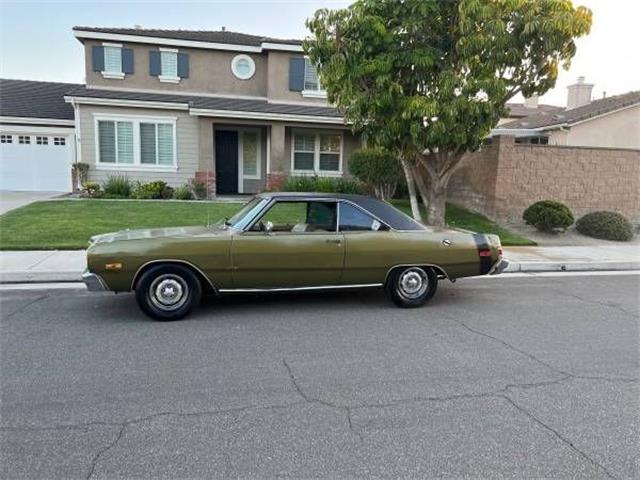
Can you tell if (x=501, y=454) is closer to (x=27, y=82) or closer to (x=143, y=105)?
(x=143, y=105)

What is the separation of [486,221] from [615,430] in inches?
415

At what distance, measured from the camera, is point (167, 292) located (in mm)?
5129

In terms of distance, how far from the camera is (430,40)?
31.1ft

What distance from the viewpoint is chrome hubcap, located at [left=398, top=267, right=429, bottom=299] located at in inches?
229

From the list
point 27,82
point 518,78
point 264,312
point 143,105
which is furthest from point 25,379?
point 27,82

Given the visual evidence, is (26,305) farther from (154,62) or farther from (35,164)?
(35,164)

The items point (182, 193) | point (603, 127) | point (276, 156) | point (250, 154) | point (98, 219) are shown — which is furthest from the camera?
point (603, 127)

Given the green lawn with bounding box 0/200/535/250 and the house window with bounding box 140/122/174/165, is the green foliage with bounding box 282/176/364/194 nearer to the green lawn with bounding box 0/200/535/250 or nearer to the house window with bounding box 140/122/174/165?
the green lawn with bounding box 0/200/535/250

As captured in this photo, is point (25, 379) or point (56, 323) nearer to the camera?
point (25, 379)

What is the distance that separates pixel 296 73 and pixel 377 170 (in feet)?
19.0

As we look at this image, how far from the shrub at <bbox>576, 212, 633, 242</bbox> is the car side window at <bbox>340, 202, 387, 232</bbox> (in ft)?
28.8

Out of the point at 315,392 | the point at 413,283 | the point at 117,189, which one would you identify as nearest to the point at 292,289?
the point at 413,283

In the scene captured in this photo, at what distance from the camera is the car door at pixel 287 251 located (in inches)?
208

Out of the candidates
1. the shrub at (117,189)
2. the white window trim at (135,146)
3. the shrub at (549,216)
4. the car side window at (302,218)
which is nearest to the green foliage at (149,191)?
the shrub at (117,189)
